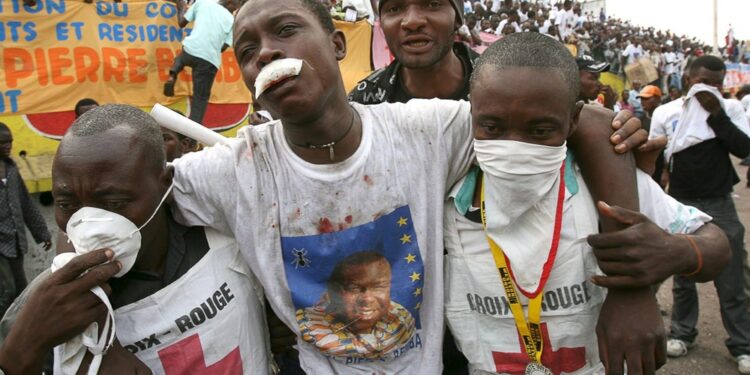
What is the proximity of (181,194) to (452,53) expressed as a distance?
1.47 m

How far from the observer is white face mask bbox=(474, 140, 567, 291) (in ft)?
4.96

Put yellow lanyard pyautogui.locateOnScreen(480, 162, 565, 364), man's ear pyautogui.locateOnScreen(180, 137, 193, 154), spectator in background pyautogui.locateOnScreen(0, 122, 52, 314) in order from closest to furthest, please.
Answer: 1. yellow lanyard pyautogui.locateOnScreen(480, 162, 565, 364)
2. man's ear pyautogui.locateOnScreen(180, 137, 193, 154)
3. spectator in background pyautogui.locateOnScreen(0, 122, 52, 314)

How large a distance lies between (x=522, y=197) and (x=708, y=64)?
393cm

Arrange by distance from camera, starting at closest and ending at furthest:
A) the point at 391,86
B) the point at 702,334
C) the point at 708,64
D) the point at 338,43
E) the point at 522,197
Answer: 1. the point at 522,197
2. the point at 338,43
3. the point at 391,86
4. the point at 708,64
5. the point at 702,334

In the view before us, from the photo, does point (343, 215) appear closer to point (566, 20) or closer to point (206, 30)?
point (206, 30)

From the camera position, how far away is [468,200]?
1.69 m

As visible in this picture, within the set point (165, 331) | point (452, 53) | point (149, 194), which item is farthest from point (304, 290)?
point (452, 53)

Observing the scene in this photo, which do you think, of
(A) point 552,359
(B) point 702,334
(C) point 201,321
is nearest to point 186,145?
(C) point 201,321

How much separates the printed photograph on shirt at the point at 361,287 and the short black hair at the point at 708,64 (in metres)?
4.08

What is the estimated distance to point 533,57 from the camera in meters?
1.51

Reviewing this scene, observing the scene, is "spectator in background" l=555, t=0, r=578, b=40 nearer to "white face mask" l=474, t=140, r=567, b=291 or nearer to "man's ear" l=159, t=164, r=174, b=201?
"white face mask" l=474, t=140, r=567, b=291

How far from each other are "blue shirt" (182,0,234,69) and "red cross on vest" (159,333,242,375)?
201 inches

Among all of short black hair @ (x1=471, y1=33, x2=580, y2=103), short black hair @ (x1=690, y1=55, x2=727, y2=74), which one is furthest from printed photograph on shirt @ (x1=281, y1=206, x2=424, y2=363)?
short black hair @ (x1=690, y1=55, x2=727, y2=74)

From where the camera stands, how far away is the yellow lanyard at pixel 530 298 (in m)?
1.57
